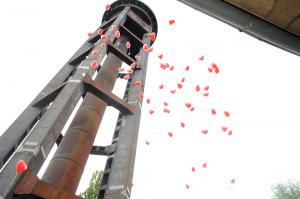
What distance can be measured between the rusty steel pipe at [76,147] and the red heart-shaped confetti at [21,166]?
0.75 metres

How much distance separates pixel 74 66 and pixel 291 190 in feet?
96.6

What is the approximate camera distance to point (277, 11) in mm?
1475

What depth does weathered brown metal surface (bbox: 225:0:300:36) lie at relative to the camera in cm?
143

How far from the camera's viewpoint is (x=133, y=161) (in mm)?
5898

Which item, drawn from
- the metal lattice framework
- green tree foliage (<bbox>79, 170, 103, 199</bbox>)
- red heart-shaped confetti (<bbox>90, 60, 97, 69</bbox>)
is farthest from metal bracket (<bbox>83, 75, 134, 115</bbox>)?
green tree foliage (<bbox>79, 170, 103, 199</bbox>)

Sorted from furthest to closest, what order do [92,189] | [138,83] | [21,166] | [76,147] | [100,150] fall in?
[92,189] < [138,83] < [100,150] < [76,147] < [21,166]

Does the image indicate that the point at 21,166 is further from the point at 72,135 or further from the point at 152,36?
the point at 152,36

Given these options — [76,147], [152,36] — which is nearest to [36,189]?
[76,147]

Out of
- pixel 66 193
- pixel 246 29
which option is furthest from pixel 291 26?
pixel 66 193

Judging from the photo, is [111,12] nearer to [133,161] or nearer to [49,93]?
[49,93]

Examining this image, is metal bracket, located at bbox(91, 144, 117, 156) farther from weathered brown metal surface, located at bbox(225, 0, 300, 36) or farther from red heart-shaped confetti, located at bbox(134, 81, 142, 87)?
weathered brown metal surface, located at bbox(225, 0, 300, 36)

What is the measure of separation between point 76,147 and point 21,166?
2464mm

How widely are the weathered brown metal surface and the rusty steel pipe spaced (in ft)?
14.0

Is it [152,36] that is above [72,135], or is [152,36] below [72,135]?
above
